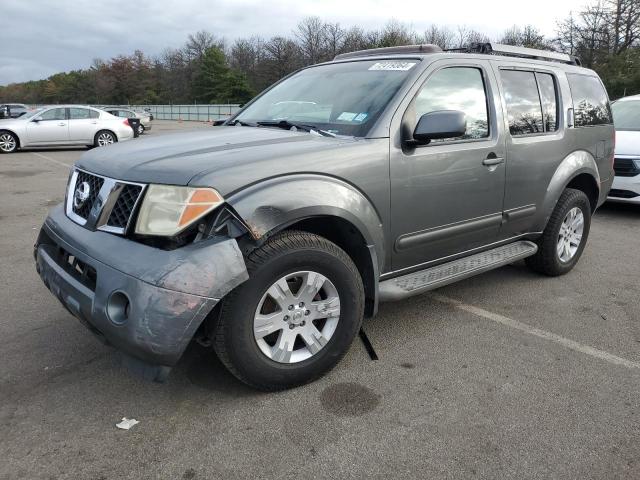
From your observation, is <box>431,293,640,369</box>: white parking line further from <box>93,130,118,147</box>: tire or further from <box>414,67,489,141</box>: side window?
<box>93,130,118,147</box>: tire

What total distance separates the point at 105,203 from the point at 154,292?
67cm

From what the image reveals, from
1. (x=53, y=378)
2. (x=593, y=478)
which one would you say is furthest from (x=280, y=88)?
(x=593, y=478)

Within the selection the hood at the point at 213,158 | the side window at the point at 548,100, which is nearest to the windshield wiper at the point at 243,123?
the hood at the point at 213,158

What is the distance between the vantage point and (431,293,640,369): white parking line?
10.6ft

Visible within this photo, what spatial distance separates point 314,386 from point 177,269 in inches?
43.4

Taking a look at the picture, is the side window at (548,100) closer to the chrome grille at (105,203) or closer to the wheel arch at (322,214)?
the wheel arch at (322,214)

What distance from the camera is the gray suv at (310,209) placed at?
2371 millimetres

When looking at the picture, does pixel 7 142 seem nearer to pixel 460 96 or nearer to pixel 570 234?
pixel 460 96

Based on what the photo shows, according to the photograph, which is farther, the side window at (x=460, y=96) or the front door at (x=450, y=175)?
the side window at (x=460, y=96)

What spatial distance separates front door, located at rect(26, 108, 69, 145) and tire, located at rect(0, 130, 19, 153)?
0.39 meters

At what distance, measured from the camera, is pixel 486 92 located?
373cm

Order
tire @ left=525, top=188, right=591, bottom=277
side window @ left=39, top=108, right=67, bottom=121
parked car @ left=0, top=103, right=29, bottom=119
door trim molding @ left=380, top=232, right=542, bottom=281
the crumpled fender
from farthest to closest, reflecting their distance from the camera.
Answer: parked car @ left=0, top=103, right=29, bottom=119
side window @ left=39, top=108, right=67, bottom=121
tire @ left=525, top=188, right=591, bottom=277
door trim molding @ left=380, top=232, right=542, bottom=281
the crumpled fender

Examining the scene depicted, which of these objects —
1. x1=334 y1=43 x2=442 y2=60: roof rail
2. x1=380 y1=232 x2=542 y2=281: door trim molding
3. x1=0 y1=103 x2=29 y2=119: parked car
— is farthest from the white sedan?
x1=380 y1=232 x2=542 y2=281: door trim molding

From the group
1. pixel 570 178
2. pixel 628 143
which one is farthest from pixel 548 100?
pixel 628 143
